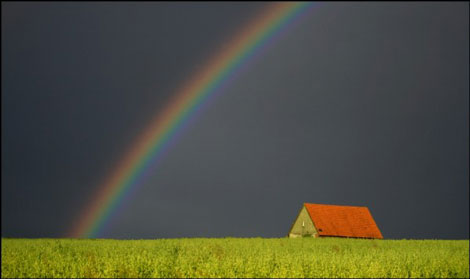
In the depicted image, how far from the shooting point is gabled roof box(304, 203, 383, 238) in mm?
57188

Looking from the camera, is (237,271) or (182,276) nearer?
(182,276)

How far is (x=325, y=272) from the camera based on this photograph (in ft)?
40.2

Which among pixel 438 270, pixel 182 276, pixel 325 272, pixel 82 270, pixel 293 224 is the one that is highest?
pixel 293 224

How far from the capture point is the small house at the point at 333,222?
57.1 metres

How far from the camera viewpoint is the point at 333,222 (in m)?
58.5

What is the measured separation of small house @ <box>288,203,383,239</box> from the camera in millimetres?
57125

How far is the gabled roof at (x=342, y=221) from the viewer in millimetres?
57188

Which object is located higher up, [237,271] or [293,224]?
[293,224]

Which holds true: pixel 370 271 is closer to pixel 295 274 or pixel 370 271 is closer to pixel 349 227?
pixel 295 274

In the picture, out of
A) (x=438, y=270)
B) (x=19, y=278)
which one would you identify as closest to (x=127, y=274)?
(x=19, y=278)

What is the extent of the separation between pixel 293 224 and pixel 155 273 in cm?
5146

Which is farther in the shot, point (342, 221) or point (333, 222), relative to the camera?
point (342, 221)

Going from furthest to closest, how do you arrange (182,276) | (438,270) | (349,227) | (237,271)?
(349,227)
(438,270)
(237,271)
(182,276)

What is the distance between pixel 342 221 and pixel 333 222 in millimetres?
1524
